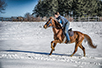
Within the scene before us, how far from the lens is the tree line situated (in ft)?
125

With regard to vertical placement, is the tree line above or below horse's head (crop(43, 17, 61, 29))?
above

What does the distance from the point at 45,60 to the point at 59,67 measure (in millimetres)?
991

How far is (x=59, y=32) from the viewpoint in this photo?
5496 millimetres

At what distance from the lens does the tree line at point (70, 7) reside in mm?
38094

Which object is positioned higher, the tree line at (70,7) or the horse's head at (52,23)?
the tree line at (70,7)

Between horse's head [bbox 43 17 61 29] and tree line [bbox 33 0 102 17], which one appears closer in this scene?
horse's head [bbox 43 17 61 29]

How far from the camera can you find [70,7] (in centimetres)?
3850

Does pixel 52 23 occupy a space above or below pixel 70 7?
below

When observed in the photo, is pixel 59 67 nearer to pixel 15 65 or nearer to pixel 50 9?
pixel 15 65

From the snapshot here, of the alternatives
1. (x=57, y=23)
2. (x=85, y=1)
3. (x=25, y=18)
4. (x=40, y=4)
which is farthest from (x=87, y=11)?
(x=57, y=23)

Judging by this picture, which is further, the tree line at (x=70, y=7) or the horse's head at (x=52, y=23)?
the tree line at (x=70, y=7)

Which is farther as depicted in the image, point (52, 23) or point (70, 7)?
point (70, 7)

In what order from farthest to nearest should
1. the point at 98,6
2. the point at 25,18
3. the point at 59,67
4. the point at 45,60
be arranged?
the point at 98,6, the point at 25,18, the point at 45,60, the point at 59,67

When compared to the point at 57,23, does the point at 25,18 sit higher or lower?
higher
